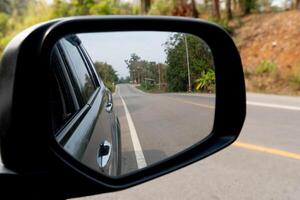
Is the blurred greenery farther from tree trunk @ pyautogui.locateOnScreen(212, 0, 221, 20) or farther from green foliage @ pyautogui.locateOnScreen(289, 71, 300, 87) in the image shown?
tree trunk @ pyautogui.locateOnScreen(212, 0, 221, 20)

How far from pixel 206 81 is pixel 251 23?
2342cm

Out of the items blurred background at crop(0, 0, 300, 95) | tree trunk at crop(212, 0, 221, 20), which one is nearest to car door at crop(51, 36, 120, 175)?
blurred background at crop(0, 0, 300, 95)

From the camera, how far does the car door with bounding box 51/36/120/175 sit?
1462mm

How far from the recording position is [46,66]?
110 cm

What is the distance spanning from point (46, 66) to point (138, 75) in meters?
0.54

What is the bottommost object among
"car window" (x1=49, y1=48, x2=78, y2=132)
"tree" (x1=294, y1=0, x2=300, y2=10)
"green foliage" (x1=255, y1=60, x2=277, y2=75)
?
"green foliage" (x1=255, y1=60, x2=277, y2=75)

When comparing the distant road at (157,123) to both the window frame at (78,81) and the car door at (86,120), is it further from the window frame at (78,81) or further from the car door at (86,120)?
the window frame at (78,81)

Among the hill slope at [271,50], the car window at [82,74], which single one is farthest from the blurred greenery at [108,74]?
the hill slope at [271,50]

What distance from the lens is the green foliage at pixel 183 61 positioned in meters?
1.72

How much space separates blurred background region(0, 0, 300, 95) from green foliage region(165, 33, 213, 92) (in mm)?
14067

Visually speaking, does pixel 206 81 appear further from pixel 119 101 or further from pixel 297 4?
pixel 297 4

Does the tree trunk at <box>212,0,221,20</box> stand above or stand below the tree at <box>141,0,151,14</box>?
below

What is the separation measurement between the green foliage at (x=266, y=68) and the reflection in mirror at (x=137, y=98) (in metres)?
17.5

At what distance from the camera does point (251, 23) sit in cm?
2436
